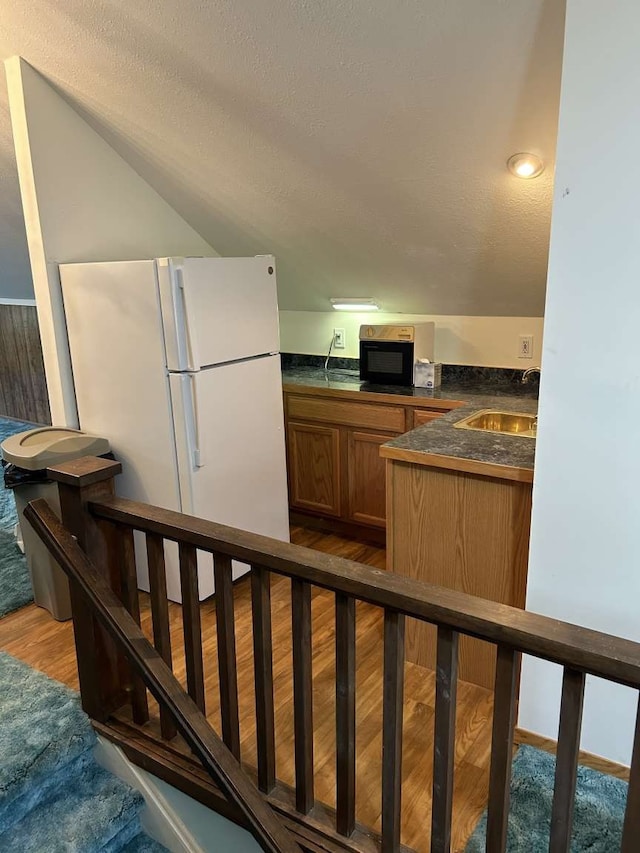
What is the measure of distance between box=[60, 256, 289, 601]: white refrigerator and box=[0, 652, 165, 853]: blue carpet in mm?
895

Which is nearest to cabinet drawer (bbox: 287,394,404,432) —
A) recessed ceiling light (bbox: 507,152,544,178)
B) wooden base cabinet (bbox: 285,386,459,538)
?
wooden base cabinet (bbox: 285,386,459,538)

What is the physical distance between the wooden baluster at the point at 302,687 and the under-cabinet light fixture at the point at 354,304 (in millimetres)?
2511

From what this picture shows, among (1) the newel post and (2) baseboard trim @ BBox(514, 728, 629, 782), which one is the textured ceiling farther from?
(2) baseboard trim @ BBox(514, 728, 629, 782)

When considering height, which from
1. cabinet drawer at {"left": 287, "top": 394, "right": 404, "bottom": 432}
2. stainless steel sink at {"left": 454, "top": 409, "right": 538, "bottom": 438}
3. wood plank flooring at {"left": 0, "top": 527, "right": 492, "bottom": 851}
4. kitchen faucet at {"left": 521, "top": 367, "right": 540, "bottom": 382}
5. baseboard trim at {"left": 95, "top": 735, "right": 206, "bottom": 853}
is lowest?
baseboard trim at {"left": 95, "top": 735, "right": 206, "bottom": 853}

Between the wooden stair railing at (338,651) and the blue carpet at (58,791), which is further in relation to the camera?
the blue carpet at (58,791)

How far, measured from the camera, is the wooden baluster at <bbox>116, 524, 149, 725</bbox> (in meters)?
1.90

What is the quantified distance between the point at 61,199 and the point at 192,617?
2106 mm

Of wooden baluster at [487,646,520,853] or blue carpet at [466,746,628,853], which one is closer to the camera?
wooden baluster at [487,646,520,853]

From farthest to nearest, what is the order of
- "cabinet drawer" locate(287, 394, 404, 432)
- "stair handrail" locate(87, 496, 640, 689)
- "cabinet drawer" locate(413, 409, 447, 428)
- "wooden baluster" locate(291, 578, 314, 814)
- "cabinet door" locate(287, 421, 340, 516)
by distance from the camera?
"cabinet door" locate(287, 421, 340, 516) → "cabinet drawer" locate(287, 394, 404, 432) → "cabinet drawer" locate(413, 409, 447, 428) → "wooden baluster" locate(291, 578, 314, 814) → "stair handrail" locate(87, 496, 640, 689)

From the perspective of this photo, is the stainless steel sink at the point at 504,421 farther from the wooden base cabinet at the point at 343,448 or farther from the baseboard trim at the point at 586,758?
the baseboard trim at the point at 586,758

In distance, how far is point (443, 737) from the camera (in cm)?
Answer: 131

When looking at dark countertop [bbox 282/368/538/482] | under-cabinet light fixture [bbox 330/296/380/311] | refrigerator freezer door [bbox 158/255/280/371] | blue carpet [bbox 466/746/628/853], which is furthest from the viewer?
under-cabinet light fixture [bbox 330/296/380/311]

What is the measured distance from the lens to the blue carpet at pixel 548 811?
1.62m

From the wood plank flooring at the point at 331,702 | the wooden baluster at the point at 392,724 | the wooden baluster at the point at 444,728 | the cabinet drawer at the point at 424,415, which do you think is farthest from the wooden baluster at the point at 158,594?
the cabinet drawer at the point at 424,415
